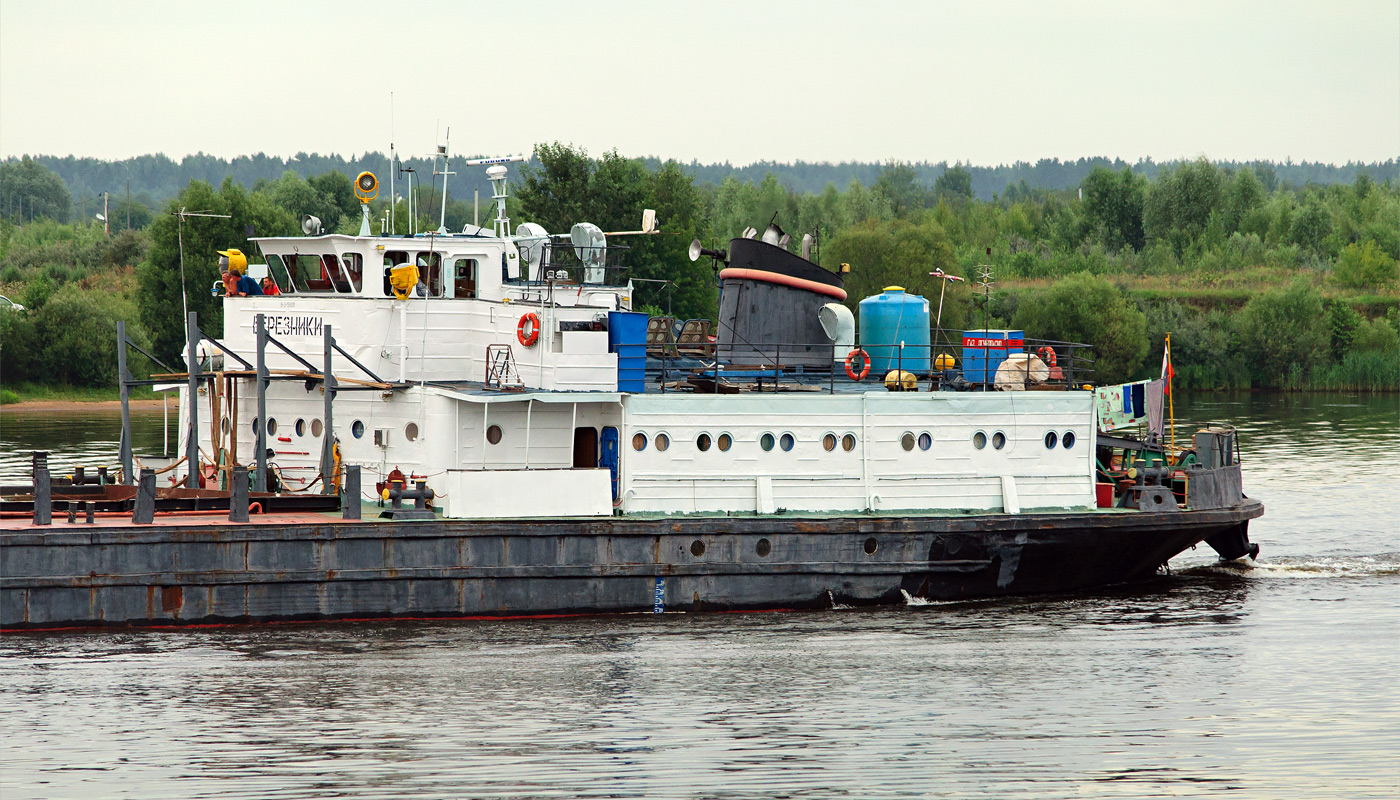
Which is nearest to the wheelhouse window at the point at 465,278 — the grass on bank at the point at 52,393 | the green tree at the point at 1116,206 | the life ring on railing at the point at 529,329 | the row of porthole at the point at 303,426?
the life ring on railing at the point at 529,329

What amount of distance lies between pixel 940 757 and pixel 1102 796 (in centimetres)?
171

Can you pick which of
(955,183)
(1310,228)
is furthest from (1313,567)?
(955,183)

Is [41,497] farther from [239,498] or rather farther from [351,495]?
[351,495]

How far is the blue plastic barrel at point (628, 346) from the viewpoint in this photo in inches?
758

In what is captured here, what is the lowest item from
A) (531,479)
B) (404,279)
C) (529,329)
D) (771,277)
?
(531,479)

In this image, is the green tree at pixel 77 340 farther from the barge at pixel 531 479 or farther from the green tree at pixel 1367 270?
the green tree at pixel 1367 270

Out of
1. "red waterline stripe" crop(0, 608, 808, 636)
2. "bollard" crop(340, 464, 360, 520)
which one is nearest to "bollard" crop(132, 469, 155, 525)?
"red waterline stripe" crop(0, 608, 808, 636)

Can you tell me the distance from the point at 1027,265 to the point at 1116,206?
13.2m

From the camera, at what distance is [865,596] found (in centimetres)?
1958

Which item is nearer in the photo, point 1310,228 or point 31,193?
point 1310,228

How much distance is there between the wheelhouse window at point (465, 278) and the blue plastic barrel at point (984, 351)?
7.72m

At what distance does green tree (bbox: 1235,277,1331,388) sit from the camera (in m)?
59.0

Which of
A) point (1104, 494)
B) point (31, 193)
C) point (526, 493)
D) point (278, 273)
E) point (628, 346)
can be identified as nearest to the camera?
point (526, 493)

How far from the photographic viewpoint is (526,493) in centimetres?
1833
